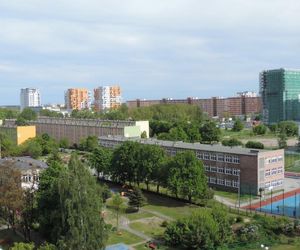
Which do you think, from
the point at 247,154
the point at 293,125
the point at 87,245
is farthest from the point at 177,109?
the point at 87,245

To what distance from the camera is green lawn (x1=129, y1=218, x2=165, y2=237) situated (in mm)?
29622

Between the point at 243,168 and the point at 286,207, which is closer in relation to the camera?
the point at 286,207

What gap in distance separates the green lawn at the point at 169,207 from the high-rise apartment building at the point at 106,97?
139481 millimetres

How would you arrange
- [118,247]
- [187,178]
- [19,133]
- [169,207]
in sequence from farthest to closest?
[19,133]
[169,207]
[187,178]
[118,247]

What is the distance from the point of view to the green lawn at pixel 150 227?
29.6 metres

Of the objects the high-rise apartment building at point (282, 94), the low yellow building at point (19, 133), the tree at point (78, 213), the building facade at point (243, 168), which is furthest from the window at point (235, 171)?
the high-rise apartment building at point (282, 94)

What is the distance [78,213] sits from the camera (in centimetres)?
2077

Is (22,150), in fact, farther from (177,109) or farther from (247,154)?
(177,109)

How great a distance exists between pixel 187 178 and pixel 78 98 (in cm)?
15600

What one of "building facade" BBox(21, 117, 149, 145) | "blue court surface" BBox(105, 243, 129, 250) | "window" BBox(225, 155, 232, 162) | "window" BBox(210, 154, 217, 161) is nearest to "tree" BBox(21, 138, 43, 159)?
"building facade" BBox(21, 117, 149, 145)

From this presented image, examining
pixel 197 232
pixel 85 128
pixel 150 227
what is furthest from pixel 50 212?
pixel 85 128

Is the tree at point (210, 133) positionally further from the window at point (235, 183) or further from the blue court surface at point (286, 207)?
the blue court surface at point (286, 207)

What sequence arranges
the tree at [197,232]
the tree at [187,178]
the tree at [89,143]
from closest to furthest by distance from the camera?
the tree at [197,232]
the tree at [187,178]
the tree at [89,143]

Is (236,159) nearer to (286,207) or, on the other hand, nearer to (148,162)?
(286,207)
